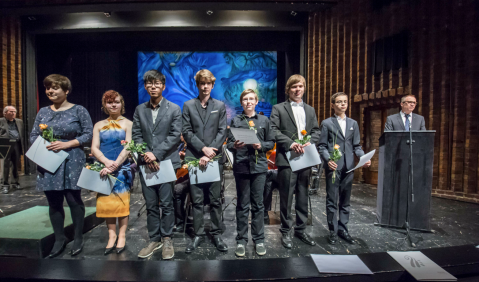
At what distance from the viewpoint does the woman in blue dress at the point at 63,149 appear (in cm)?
223

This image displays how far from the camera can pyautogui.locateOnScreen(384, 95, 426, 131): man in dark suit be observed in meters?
3.60

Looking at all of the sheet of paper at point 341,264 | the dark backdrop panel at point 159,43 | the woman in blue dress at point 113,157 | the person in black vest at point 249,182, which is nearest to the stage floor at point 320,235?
the person in black vest at point 249,182

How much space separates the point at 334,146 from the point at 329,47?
201 inches

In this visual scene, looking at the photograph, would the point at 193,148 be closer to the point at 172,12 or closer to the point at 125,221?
the point at 125,221

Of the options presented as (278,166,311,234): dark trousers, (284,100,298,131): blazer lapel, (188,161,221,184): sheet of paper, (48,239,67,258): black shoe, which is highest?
(284,100,298,131): blazer lapel

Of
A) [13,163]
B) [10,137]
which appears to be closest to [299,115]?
[13,163]

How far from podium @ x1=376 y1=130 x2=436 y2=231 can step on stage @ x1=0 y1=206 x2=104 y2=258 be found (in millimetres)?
3712

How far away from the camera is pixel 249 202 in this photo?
7.63 feet

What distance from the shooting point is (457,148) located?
4594mm

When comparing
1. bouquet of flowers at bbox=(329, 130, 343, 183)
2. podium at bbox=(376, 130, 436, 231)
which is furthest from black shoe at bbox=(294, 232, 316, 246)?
podium at bbox=(376, 130, 436, 231)

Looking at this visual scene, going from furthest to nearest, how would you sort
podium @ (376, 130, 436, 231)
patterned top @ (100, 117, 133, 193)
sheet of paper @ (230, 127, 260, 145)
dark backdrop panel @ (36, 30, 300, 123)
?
dark backdrop panel @ (36, 30, 300, 123)
podium @ (376, 130, 436, 231)
patterned top @ (100, 117, 133, 193)
sheet of paper @ (230, 127, 260, 145)

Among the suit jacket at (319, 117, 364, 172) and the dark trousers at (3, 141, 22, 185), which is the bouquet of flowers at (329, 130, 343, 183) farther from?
the dark trousers at (3, 141, 22, 185)

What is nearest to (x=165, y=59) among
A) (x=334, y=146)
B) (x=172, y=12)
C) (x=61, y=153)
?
(x=172, y=12)

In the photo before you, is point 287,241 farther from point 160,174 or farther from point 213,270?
point 160,174
